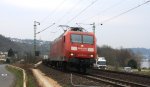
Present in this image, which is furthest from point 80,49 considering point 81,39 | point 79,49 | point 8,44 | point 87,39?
point 8,44

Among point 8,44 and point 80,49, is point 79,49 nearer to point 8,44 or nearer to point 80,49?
point 80,49

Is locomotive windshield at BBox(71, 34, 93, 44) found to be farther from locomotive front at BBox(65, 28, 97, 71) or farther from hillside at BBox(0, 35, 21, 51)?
hillside at BBox(0, 35, 21, 51)

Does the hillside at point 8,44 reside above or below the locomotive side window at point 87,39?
above

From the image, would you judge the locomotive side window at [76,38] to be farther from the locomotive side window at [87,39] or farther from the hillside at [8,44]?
the hillside at [8,44]

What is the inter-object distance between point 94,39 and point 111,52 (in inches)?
3124

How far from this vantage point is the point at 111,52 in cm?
11238

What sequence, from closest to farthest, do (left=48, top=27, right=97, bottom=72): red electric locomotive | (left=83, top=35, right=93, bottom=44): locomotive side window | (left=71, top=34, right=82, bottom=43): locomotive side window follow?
(left=48, top=27, right=97, bottom=72): red electric locomotive, (left=71, top=34, right=82, bottom=43): locomotive side window, (left=83, top=35, right=93, bottom=44): locomotive side window

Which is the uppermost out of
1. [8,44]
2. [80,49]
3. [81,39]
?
[8,44]

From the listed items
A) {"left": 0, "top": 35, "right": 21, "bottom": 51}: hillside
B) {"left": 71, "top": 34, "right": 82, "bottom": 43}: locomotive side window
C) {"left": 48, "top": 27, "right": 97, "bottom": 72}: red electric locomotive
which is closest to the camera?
{"left": 48, "top": 27, "right": 97, "bottom": 72}: red electric locomotive

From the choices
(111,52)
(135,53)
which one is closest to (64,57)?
(111,52)

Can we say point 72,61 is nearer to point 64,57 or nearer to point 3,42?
point 64,57

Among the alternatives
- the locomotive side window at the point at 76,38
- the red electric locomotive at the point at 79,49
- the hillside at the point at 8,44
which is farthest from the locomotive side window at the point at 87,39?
the hillside at the point at 8,44

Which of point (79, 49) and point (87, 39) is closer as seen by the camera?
point (79, 49)

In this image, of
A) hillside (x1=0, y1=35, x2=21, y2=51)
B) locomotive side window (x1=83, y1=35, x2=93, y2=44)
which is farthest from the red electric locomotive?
hillside (x1=0, y1=35, x2=21, y2=51)
